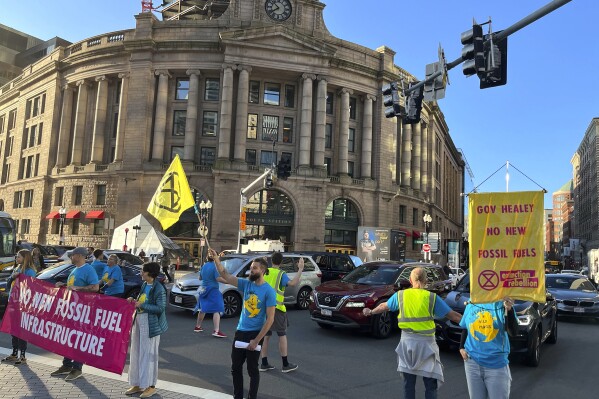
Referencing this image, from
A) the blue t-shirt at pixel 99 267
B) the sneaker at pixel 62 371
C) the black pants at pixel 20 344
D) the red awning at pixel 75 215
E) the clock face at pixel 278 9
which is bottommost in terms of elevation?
the sneaker at pixel 62 371

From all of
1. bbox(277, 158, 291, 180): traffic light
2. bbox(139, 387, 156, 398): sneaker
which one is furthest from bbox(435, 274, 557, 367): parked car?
bbox(277, 158, 291, 180): traffic light

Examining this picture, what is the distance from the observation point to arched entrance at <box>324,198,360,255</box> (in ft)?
151

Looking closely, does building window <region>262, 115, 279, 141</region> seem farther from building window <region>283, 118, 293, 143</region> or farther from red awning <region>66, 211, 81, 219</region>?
red awning <region>66, 211, 81, 219</region>

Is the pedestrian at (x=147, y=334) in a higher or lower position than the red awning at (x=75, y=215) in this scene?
lower

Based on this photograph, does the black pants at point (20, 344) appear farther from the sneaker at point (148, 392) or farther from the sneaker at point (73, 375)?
the sneaker at point (148, 392)

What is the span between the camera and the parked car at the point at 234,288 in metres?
13.0

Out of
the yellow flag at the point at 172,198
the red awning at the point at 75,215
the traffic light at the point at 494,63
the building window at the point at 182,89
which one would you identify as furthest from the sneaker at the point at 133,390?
the red awning at the point at 75,215

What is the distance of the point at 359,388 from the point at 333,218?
39.4m

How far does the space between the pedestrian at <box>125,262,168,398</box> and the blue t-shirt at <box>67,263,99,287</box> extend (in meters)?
1.65

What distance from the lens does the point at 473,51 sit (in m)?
9.15

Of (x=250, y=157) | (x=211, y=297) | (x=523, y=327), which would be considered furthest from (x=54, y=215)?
(x=523, y=327)

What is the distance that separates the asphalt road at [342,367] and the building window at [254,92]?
3698 centimetres

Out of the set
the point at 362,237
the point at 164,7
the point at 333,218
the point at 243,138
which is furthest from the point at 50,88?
the point at 362,237

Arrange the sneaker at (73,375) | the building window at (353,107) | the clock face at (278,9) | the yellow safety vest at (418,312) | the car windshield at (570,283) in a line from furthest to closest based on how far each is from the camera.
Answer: the building window at (353,107)
the clock face at (278,9)
the car windshield at (570,283)
the sneaker at (73,375)
the yellow safety vest at (418,312)
